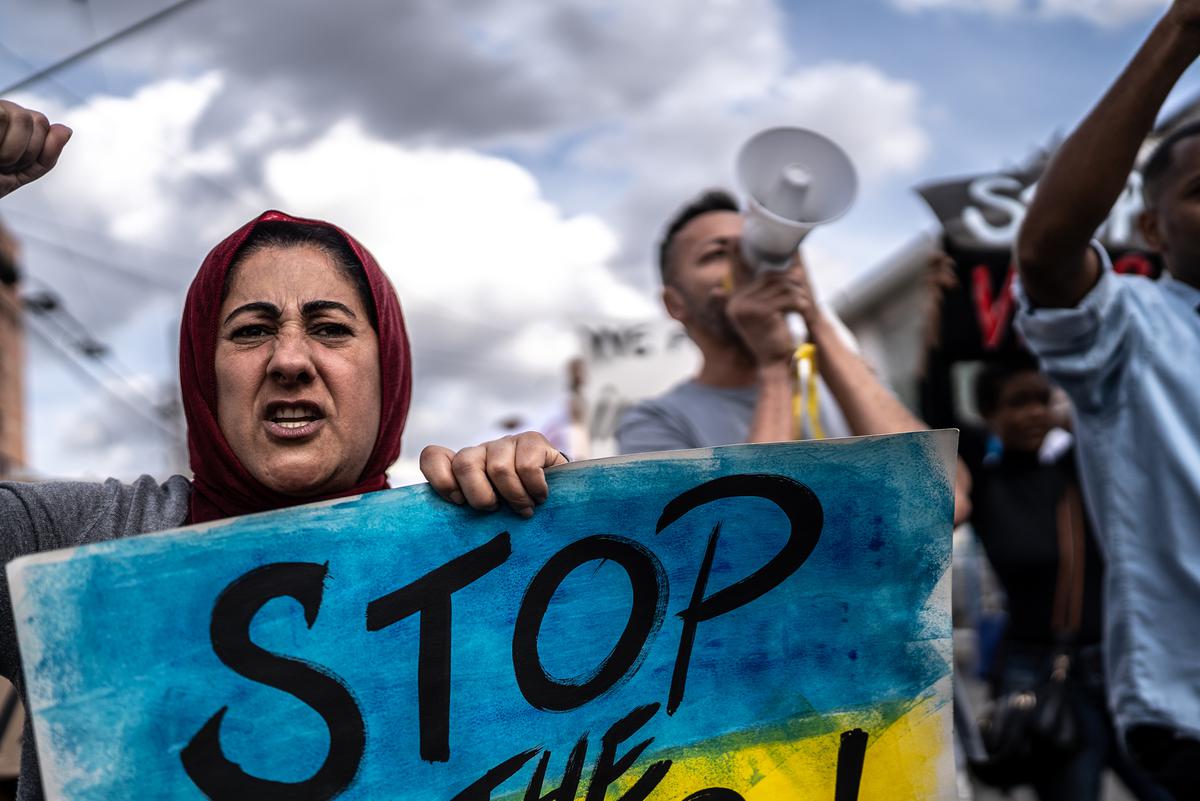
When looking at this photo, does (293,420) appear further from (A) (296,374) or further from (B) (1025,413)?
(B) (1025,413)

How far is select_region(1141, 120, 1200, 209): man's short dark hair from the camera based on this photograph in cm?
203

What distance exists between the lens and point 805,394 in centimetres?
239

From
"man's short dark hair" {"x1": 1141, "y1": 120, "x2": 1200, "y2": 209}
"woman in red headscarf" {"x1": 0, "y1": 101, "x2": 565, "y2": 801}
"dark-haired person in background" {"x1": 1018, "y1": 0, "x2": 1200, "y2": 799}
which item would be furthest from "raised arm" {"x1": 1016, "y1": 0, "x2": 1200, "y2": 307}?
"woman in red headscarf" {"x1": 0, "y1": 101, "x2": 565, "y2": 801}

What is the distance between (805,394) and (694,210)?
2.46 ft

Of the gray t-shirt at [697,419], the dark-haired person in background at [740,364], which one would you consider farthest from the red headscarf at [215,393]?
the gray t-shirt at [697,419]

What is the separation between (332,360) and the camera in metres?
1.41

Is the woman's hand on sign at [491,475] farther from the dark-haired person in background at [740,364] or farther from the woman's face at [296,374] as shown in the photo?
the dark-haired person in background at [740,364]

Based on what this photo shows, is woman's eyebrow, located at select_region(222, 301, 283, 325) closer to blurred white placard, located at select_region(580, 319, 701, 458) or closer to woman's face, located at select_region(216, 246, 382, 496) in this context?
woman's face, located at select_region(216, 246, 382, 496)

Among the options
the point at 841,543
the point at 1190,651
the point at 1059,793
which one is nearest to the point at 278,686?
the point at 841,543

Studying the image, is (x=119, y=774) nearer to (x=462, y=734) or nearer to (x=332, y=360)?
(x=462, y=734)

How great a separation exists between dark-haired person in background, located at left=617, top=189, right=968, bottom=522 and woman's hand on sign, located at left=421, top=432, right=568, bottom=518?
0.95 metres

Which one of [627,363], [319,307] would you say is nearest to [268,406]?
[319,307]

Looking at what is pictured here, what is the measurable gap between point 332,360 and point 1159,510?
4.79 feet

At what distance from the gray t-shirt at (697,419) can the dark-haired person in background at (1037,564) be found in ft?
4.09
